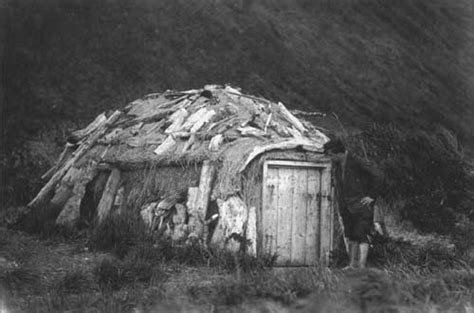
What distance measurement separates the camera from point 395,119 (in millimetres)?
25656

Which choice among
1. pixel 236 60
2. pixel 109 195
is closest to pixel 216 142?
pixel 109 195

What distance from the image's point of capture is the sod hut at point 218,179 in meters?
13.9

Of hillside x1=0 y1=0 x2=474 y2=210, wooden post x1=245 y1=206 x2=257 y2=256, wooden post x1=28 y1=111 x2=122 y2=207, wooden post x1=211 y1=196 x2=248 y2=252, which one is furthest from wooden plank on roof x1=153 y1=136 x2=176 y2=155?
hillside x1=0 y1=0 x2=474 y2=210

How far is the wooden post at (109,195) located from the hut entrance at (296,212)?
3493 mm

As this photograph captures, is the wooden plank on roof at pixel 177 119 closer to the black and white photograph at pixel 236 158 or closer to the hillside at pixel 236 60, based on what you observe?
the black and white photograph at pixel 236 158

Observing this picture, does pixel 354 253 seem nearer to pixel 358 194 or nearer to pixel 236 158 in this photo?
pixel 358 194

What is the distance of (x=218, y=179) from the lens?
13953 millimetres

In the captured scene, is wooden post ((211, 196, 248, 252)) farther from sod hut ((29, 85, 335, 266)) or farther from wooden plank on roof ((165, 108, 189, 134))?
wooden plank on roof ((165, 108, 189, 134))

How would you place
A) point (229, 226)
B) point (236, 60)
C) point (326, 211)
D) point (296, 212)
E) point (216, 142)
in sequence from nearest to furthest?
point (229, 226) < point (216, 142) < point (296, 212) < point (326, 211) < point (236, 60)

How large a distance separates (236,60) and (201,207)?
52.5 feet

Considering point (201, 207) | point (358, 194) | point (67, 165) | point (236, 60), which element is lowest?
point (201, 207)

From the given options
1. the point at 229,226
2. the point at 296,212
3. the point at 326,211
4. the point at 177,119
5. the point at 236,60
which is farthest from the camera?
the point at 236,60

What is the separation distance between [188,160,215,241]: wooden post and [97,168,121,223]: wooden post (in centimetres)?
260

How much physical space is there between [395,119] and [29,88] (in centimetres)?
1252
